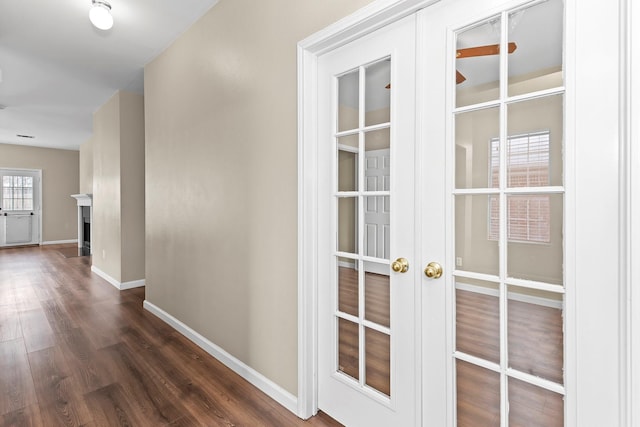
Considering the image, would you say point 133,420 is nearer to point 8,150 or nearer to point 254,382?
point 254,382

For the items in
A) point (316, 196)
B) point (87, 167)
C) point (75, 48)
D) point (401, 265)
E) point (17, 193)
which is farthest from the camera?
point (17, 193)

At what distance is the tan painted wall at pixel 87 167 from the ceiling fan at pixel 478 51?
28.4ft

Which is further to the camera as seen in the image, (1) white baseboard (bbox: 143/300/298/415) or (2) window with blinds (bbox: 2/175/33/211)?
(2) window with blinds (bbox: 2/175/33/211)

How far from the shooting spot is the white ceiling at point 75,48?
8.47 ft

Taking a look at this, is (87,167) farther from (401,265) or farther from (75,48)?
(401,265)

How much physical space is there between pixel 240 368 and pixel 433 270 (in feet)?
5.34

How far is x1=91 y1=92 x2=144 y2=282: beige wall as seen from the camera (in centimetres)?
452

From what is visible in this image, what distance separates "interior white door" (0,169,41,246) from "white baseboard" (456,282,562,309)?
1129 centimetres

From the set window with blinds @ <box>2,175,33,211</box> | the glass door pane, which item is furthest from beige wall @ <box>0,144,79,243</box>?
the glass door pane

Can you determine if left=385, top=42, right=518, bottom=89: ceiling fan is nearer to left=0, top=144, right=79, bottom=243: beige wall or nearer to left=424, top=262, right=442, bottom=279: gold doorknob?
left=424, top=262, right=442, bottom=279: gold doorknob

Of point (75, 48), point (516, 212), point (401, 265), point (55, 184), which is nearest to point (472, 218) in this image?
point (516, 212)

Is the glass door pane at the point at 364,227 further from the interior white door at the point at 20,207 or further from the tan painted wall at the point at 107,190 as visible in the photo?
the interior white door at the point at 20,207

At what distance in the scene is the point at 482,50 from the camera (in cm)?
129

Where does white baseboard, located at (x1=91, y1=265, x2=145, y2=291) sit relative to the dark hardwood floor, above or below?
above
